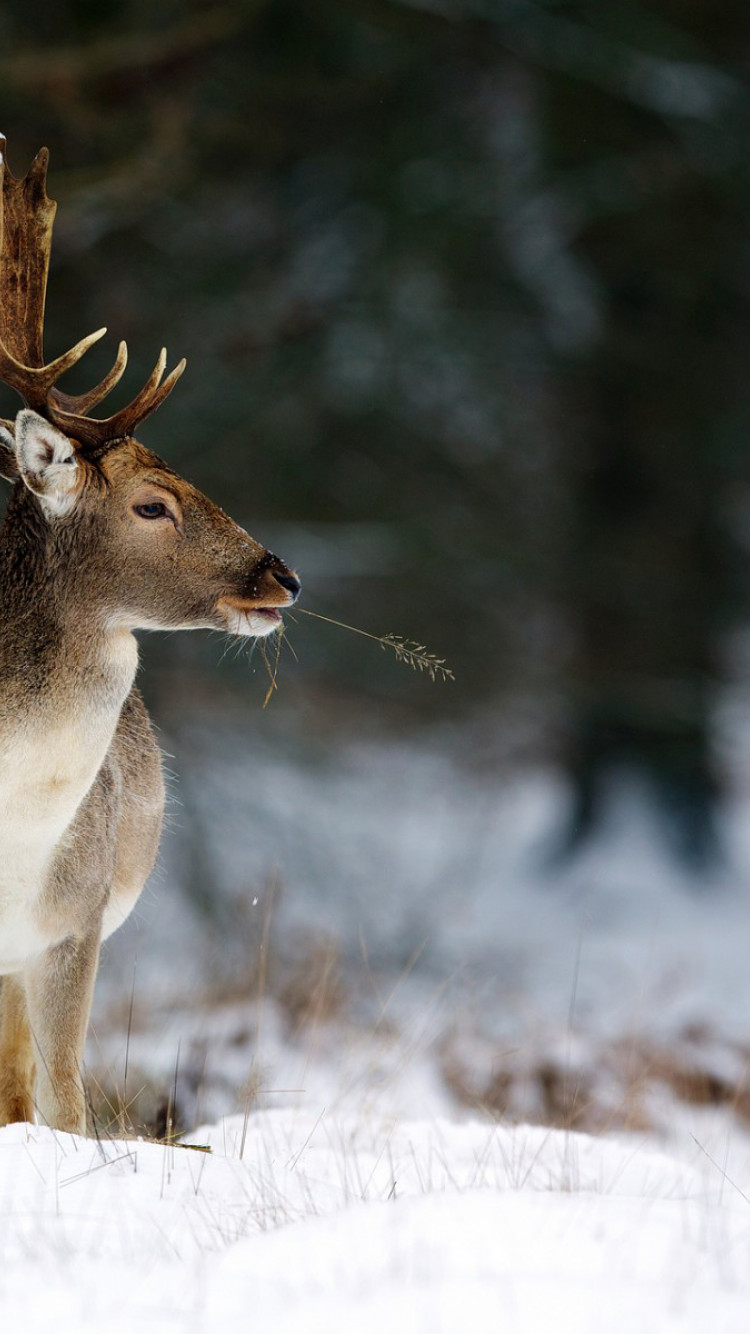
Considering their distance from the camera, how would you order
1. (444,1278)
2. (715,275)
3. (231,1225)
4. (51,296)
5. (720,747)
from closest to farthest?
(444,1278) < (231,1225) < (51,296) < (715,275) < (720,747)

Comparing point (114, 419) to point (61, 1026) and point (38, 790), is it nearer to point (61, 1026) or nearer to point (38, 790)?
point (38, 790)

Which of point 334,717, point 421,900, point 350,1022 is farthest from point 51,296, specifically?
point 334,717

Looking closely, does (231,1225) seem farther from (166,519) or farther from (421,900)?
(421,900)

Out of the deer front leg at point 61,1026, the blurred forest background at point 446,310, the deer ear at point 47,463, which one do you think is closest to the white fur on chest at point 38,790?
the deer front leg at point 61,1026

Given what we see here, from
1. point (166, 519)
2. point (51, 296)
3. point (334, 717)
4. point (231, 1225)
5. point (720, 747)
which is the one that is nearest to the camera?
point (231, 1225)

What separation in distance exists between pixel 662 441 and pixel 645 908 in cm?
397

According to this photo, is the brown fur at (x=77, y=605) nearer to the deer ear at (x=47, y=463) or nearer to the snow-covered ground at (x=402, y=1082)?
the deer ear at (x=47, y=463)

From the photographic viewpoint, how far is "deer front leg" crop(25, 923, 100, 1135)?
13.9ft

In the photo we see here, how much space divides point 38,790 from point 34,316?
127cm

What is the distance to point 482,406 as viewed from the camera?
13.3 m

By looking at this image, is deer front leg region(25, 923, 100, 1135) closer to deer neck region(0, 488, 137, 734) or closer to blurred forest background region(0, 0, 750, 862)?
deer neck region(0, 488, 137, 734)

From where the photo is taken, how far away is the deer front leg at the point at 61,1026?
423 centimetres

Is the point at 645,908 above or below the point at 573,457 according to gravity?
below

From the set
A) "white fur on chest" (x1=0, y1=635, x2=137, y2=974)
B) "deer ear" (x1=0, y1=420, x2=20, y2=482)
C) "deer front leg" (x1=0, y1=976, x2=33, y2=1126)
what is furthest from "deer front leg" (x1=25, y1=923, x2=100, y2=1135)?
"deer ear" (x1=0, y1=420, x2=20, y2=482)
